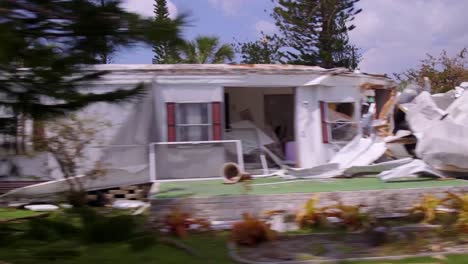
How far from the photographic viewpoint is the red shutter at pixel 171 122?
1449cm

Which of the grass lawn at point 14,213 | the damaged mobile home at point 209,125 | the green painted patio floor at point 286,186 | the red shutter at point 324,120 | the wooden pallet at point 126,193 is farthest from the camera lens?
the red shutter at point 324,120

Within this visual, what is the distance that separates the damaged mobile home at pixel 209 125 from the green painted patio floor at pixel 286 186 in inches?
40.7

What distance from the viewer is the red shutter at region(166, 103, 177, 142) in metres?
14.5

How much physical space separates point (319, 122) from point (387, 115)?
1928 mm

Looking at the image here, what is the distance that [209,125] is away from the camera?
14.8 meters

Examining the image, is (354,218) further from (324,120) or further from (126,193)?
(324,120)

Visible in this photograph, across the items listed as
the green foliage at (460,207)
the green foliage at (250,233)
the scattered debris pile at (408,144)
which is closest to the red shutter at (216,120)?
the scattered debris pile at (408,144)

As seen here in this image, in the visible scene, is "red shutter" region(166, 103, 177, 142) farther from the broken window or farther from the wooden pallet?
the broken window

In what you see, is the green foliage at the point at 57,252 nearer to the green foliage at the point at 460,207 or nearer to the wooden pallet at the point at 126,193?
the green foliage at the point at 460,207

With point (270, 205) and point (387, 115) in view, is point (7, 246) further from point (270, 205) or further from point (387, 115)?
point (387, 115)

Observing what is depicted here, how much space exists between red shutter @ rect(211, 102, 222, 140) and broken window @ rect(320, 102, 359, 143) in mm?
2690

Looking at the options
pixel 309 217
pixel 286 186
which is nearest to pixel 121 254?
pixel 309 217

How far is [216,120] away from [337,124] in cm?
325

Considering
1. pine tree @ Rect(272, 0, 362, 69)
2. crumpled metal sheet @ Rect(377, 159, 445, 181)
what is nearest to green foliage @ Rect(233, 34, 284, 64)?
pine tree @ Rect(272, 0, 362, 69)
